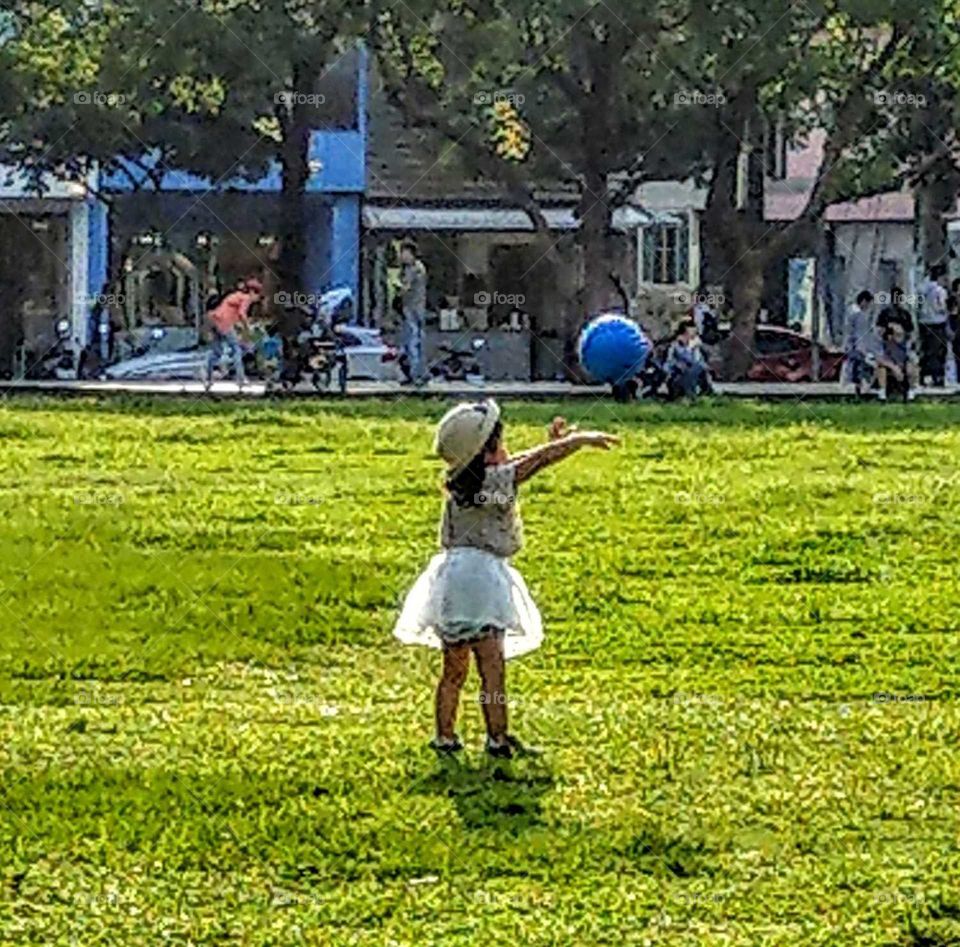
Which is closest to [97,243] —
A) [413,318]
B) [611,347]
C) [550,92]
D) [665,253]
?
[665,253]

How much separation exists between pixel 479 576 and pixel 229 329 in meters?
29.5

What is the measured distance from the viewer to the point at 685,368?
119ft

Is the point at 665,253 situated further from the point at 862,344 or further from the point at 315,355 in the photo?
the point at 315,355

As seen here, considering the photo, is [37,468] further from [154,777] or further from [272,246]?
[272,246]

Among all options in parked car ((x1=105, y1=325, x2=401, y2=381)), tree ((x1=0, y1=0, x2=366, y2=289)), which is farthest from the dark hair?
parked car ((x1=105, y1=325, x2=401, y2=381))

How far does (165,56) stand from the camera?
42281 millimetres

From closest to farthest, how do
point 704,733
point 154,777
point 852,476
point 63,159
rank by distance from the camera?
point 154,777
point 704,733
point 852,476
point 63,159

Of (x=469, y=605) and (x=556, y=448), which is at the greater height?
(x=556, y=448)

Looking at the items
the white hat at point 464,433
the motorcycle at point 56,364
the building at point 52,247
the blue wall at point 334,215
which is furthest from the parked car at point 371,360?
the white hat at point 464,433

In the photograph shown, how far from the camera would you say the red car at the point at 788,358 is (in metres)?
49.6

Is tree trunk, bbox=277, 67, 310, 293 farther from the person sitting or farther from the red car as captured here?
the person sitting

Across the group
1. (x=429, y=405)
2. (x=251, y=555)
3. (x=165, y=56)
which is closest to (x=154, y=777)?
(x=251, y=555)

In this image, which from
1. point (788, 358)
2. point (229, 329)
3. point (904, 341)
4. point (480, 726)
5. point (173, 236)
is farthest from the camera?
point (173, 236)

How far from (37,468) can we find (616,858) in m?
15.2
